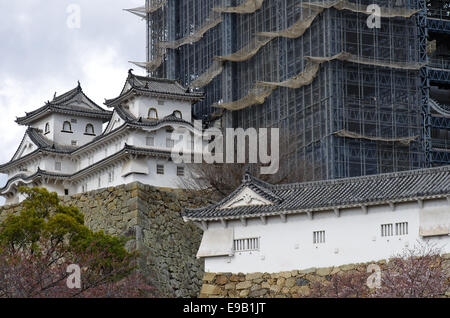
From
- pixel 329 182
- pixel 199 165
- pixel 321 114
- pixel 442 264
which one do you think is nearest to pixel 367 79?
pixel 321 114

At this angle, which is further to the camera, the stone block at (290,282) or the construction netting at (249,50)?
the construction netting at (249,50)

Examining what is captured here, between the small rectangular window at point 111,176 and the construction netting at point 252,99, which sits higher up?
the construction netting at point 252,99

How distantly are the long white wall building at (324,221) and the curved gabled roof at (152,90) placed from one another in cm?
2162

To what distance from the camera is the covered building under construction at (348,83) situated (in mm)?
59188

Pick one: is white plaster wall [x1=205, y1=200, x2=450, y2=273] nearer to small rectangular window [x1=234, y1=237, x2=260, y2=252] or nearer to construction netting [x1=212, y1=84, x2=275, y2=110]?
small rectangular window [x1=234, y1=237, x2=260, y2=252]

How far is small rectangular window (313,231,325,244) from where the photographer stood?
1522 inches

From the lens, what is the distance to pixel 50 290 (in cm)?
3397

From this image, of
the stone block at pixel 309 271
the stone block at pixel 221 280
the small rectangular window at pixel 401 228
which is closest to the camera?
the small rectangular window at pixel 401 228

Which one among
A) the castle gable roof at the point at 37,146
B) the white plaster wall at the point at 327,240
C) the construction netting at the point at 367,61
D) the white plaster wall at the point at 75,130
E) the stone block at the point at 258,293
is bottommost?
the stone block at the point at 258,293

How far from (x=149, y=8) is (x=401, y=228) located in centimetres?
4628

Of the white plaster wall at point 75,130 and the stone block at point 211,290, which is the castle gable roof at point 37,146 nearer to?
the white plaster wall at point 75,130

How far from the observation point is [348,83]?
6000 centimetres

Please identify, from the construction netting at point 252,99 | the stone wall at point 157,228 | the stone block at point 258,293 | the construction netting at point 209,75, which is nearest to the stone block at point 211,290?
the stone block at point 258,293

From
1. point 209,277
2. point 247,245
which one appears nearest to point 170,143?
point 209,277
